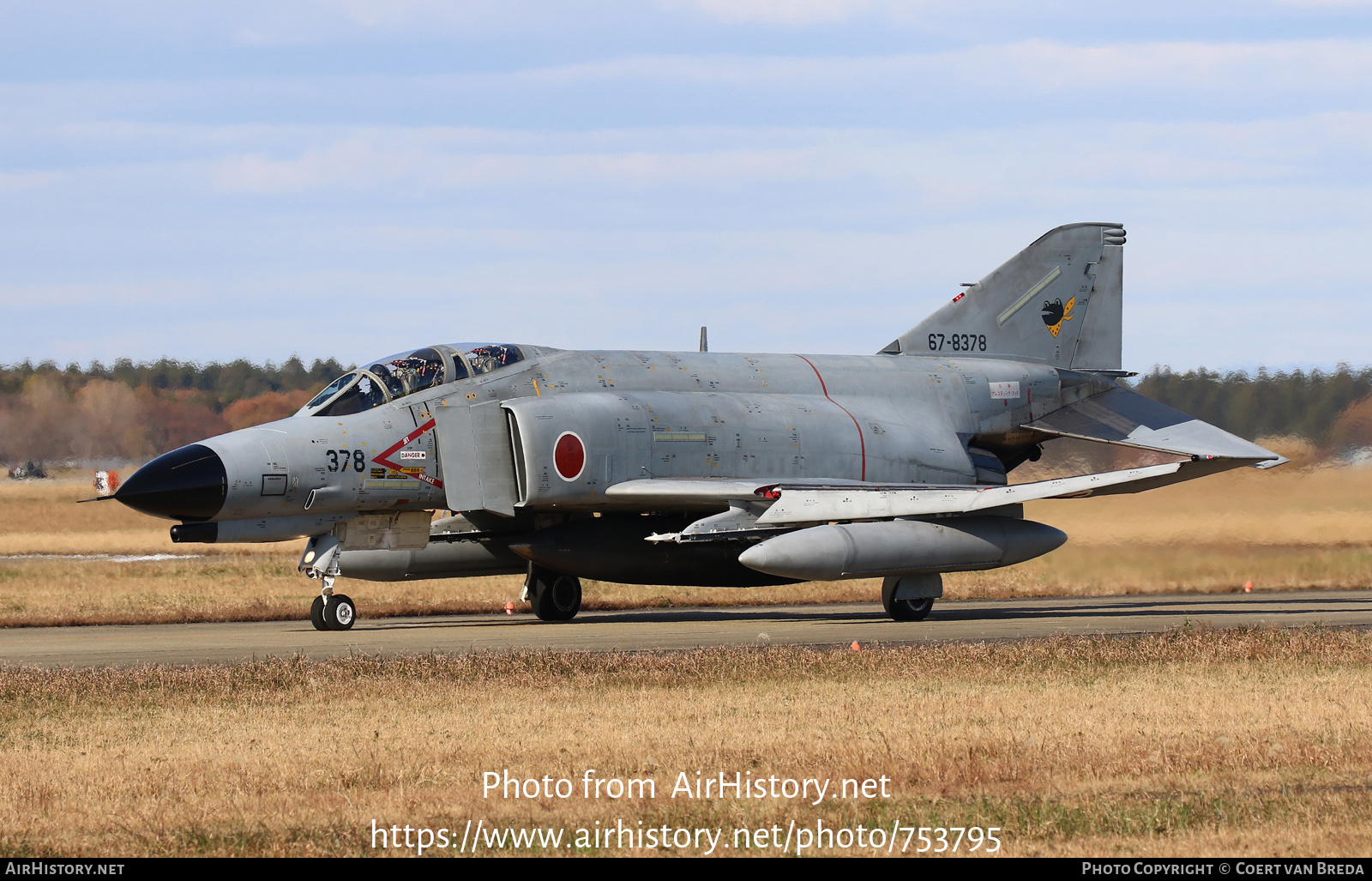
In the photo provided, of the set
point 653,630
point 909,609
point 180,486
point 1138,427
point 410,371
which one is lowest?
point 653,630

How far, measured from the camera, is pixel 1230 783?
6840mm

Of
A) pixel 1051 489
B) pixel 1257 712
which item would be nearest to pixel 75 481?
pixel 1051 489

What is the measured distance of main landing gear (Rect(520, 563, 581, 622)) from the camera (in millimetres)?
18594

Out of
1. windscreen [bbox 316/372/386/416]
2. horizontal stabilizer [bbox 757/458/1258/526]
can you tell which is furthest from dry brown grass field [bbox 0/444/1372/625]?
windscreen [bbox 316/372/386/416]

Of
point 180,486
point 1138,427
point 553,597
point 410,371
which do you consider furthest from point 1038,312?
point 180,486

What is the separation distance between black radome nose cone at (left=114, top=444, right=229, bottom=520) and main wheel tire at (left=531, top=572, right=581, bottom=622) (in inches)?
186

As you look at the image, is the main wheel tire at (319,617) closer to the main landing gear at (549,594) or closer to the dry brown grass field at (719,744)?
the main landing gear at (549,594)

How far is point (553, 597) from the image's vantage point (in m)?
18.6

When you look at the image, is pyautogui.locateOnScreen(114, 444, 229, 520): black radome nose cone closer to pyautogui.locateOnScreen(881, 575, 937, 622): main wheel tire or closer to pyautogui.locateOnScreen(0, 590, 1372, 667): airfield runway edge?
pyautogui.locateOnScreen(0, 590, 1372, 667): airfield runway edge

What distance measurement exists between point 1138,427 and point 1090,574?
8.12 feet

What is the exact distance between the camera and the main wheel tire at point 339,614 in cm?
1614

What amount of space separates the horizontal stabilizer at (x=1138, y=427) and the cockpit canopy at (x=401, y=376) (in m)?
8.26

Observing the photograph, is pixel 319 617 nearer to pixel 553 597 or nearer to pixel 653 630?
pixel 553 597

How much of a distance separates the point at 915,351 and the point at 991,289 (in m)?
1.47
